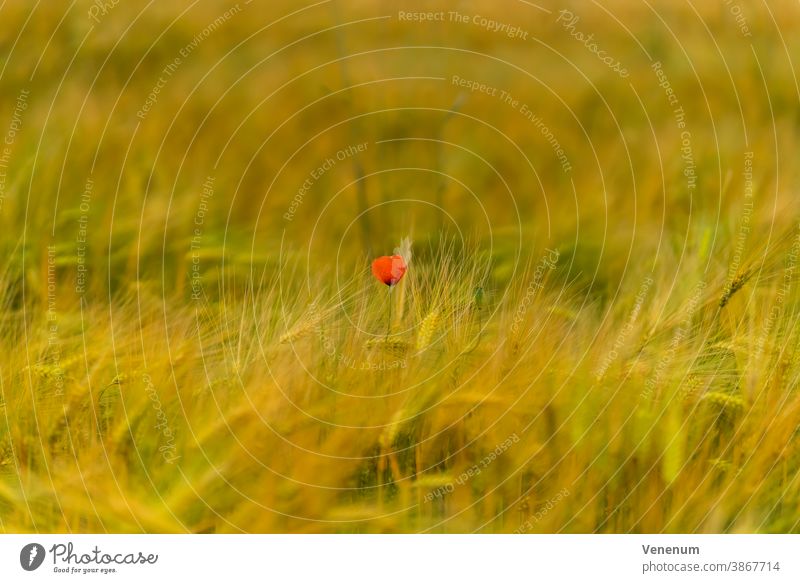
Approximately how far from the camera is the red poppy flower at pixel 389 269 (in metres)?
1.37

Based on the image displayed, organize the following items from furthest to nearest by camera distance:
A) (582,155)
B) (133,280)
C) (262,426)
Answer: (582,155), (133,280), (262,426)

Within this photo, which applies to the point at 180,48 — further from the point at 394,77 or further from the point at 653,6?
the point at 653,6

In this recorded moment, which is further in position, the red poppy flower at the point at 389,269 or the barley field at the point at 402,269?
the red poppy flower at the point at 389,269

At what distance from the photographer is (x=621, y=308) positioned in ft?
4.38

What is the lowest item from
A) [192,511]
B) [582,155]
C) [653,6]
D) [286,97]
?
[192,511]

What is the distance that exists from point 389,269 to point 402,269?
0.06ft

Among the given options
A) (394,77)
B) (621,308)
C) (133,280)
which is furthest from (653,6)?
(133,280)

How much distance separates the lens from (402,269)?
1.37 m

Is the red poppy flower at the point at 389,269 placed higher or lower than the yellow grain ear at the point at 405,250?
lower

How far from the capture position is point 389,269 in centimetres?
138

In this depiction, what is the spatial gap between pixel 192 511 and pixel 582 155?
2.41 feet

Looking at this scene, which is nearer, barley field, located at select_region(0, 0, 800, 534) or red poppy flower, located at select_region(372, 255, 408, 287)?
barley field, located at select_region(0, 0, 800, 534)

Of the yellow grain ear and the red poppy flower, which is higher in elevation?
the yellow grain ear

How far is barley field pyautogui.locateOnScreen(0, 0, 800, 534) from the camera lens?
1259mm
